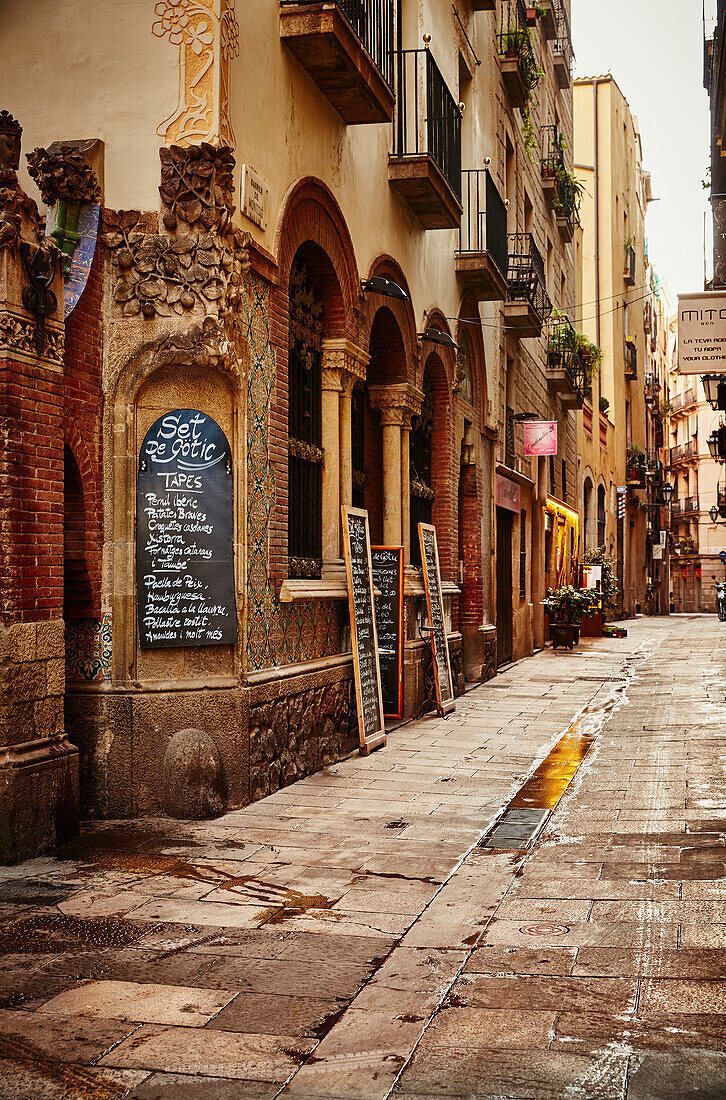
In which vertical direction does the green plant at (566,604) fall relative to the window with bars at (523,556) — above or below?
below

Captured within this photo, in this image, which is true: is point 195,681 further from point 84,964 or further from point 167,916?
point 84,964

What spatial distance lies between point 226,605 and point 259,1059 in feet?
14.1

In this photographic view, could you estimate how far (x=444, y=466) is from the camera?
14922 millimetres

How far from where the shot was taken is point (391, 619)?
471 inches

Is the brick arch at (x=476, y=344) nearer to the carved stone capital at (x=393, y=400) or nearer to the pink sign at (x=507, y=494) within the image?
the pink sign at (x=507, y=494)

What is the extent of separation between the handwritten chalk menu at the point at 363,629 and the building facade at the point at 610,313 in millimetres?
24114

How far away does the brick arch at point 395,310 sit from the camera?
11062mm

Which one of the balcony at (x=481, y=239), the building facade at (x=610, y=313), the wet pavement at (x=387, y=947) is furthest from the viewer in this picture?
the building facade at (x=610, y=313)

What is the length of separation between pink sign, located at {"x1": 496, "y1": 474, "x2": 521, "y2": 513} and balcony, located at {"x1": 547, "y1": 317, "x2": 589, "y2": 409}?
5979mm

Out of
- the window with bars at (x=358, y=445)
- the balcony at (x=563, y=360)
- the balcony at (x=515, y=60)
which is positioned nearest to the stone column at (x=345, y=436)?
the window with bars at (x=358, y=445)

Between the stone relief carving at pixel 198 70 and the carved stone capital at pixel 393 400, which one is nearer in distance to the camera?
the stone relief carving at pixel 198 70

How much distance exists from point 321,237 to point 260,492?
269 cm

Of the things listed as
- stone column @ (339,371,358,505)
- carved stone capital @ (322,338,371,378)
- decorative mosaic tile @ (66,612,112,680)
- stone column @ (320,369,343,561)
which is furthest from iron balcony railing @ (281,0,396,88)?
decorative mosaic tile @ (66,612,112,680)

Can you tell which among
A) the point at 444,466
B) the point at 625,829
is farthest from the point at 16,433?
the point at 444,466
